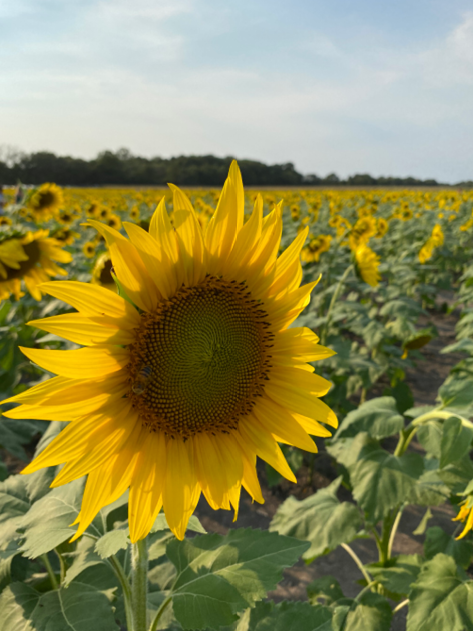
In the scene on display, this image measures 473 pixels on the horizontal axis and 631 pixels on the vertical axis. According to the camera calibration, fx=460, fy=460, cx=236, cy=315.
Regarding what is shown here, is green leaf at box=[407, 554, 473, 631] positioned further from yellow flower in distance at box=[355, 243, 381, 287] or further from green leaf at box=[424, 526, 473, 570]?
yellow flower in distance at box=[355, 243, 381, 287]

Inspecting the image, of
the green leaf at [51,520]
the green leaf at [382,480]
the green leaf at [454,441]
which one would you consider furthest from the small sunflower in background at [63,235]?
the green leaf at [454,441]

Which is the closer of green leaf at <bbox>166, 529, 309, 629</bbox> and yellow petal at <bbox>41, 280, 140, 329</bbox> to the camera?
yellow petal at <bbox>41, 280, 140, 329</bbox>

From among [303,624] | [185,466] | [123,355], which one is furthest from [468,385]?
[123,355]

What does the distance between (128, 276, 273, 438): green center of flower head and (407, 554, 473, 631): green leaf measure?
1087mm

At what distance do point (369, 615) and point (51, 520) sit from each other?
5.11ft

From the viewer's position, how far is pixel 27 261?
3287 mm

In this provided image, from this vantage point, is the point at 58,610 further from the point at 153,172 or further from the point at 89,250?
the point at 153,172

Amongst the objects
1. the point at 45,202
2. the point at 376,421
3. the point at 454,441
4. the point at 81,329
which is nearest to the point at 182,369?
the point at 81,329

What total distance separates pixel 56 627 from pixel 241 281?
3.17 ft

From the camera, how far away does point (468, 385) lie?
77.4 inches

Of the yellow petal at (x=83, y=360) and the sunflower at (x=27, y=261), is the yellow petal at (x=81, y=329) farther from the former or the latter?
the sunflower at (x=27, y=261)

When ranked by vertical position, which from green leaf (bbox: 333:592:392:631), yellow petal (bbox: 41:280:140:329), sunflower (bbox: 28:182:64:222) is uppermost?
sunflower (bbox: 28:182:64:222)

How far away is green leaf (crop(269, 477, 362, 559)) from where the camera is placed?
205 centimetres

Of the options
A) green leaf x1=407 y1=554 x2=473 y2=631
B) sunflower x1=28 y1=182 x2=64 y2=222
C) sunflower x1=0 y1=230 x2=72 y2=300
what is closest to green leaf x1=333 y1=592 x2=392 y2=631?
green leaf x1=407 y1=554 x2=473 y2=631
